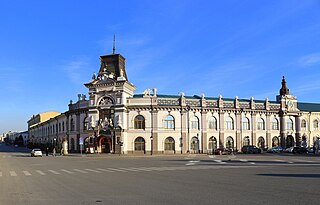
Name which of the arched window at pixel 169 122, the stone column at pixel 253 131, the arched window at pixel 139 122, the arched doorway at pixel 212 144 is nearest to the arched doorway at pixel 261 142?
the stone column at pixel 253 131

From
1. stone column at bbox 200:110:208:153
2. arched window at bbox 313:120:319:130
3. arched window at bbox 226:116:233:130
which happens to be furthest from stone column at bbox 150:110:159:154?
arched window at bbox 313:120:319:130

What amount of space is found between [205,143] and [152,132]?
33.2ft

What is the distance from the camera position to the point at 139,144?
6019 centimetres

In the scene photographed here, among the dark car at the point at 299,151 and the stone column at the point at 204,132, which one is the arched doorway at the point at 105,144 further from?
the dark car at the point at 299,151

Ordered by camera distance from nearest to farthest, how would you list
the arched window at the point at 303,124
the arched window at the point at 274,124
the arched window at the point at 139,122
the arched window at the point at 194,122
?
the arched window at the point at 139,122 → the arched window at the point at 194,122 → the arched window at the point at 274,124 → the arched window at the point at 303,124

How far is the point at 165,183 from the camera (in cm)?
1619

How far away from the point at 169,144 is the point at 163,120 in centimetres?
436

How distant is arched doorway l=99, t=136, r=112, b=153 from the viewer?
2384 inches

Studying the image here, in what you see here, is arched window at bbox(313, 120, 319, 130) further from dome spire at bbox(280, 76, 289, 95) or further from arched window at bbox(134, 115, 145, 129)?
arched window at bbox(134, 115, 145, 129)

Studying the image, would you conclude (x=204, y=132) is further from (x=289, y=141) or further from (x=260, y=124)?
(x=289, y=141)

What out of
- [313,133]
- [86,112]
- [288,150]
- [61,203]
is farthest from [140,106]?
[61,203]

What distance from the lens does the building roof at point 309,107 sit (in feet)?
246

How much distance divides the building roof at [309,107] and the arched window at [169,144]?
3180 centimetres

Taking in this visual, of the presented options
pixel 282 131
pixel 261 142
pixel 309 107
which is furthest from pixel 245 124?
pixel 309 107
